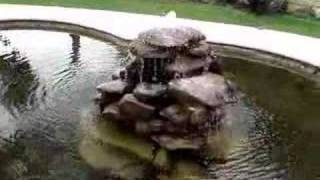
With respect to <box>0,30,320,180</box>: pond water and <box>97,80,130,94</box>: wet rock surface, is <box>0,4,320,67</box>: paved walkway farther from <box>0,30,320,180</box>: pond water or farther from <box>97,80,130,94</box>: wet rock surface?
<box>97,80,130,94</box>: wet rock surface

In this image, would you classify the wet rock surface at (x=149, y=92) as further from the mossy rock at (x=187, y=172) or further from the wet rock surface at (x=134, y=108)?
the mossy rock at (x=187, y=172)

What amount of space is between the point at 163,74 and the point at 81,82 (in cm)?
273

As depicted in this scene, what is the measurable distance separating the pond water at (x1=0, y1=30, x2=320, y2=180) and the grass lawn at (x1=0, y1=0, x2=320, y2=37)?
10.4 feet

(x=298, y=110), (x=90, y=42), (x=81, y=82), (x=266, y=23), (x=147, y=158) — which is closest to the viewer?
(x=147, y=158)

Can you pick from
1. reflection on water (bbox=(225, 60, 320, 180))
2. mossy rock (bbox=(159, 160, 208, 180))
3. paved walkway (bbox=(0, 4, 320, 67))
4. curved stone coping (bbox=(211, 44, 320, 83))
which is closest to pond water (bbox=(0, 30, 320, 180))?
reflection on water (bbox=(225, 60, 320, 180))

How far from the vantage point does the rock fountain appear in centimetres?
1273

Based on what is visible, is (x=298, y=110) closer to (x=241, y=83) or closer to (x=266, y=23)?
(x=241, y=83)

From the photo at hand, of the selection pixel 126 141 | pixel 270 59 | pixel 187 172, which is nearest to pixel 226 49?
pixel 270 59

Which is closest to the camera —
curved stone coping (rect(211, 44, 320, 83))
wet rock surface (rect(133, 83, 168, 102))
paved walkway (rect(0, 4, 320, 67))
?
wet rock surface (rect(133, 83, 168, 102))

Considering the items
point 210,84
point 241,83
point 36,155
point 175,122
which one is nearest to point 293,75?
point 241,83

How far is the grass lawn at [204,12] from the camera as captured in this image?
65.4 ft

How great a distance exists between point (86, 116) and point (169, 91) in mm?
2055

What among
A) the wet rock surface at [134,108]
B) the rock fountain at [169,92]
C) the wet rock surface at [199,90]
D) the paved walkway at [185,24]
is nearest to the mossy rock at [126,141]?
the rock fountain at [169,92]

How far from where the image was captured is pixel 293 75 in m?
16.3
